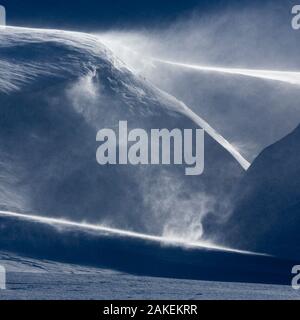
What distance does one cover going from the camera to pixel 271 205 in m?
30.0

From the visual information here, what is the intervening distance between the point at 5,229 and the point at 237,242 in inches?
324

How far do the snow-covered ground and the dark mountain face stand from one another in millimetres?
3040

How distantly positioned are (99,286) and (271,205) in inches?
309

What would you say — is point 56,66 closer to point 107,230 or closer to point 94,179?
point 94,179

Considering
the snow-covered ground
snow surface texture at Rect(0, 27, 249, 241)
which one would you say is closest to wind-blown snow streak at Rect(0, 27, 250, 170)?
snow surface texture at Rect(0, 27, 249, 241)

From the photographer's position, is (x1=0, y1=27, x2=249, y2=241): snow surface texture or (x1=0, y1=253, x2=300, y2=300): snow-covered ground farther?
(x1=0, y1=27, x2=249, y2=241): snow surface texture

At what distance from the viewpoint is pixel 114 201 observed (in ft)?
114

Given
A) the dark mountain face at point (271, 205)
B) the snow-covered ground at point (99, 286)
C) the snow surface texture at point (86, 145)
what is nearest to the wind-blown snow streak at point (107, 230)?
the snow surface texture at point (86, 145)

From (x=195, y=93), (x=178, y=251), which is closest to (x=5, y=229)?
(x=178, y=251)

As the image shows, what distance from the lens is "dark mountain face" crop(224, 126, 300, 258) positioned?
29141mm

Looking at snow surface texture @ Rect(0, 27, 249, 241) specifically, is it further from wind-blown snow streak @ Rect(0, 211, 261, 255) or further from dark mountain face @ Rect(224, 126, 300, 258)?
dark mountain face @ Rect(224, 126, 300, 258)

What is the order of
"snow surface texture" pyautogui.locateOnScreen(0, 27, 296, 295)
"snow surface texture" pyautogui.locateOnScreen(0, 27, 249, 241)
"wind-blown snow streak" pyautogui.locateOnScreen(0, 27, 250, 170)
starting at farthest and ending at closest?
"wind-blown snow streak" pyautogui.locateOnScreen(0, 27, 250, 170) < "snow surface texture" pyautogui.locateOnScreen(0, 27, 249, 241) < "snow surface texture" pyautogui.locateOnScreen(0, 27, 296, 295)
